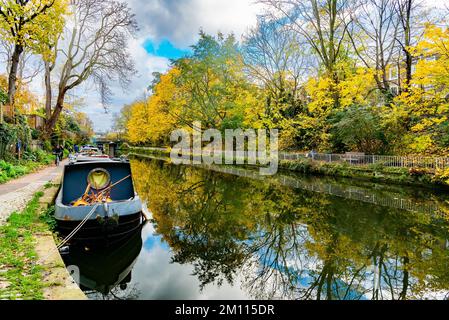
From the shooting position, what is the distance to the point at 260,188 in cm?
1510

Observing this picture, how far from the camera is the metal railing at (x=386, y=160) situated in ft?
44.2

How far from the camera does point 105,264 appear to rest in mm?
5984

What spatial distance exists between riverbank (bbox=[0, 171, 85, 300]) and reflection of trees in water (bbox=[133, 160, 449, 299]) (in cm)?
246

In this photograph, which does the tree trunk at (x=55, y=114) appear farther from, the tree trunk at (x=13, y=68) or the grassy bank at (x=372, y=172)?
the grassy bank at (x=372, y=172)

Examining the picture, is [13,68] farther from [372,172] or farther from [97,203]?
[372,172]

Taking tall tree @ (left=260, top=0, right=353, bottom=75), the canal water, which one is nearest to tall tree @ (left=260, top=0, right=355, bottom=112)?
tall tree @ (left=260, top=0, right=353, bottom=75)

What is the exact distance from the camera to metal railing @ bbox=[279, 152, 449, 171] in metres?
13.5

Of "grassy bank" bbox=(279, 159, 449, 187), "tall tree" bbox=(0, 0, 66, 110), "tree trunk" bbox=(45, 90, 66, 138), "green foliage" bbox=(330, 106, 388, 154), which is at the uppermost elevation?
"tall tree" bbox=(0, 0, 66, 110)

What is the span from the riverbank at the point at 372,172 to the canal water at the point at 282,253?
161 cm

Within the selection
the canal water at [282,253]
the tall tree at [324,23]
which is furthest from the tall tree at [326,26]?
the canal water at [282,253]

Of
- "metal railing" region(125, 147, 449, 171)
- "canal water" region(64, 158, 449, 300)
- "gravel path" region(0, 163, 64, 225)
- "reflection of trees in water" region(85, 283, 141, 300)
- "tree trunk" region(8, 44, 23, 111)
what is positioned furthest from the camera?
"tree trunk" region(8, 44, 23, 111)

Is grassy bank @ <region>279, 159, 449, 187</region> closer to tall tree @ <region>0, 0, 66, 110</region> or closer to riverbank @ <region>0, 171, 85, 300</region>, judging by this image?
riverbank @ <region>0, 171, 85, 300</region>
